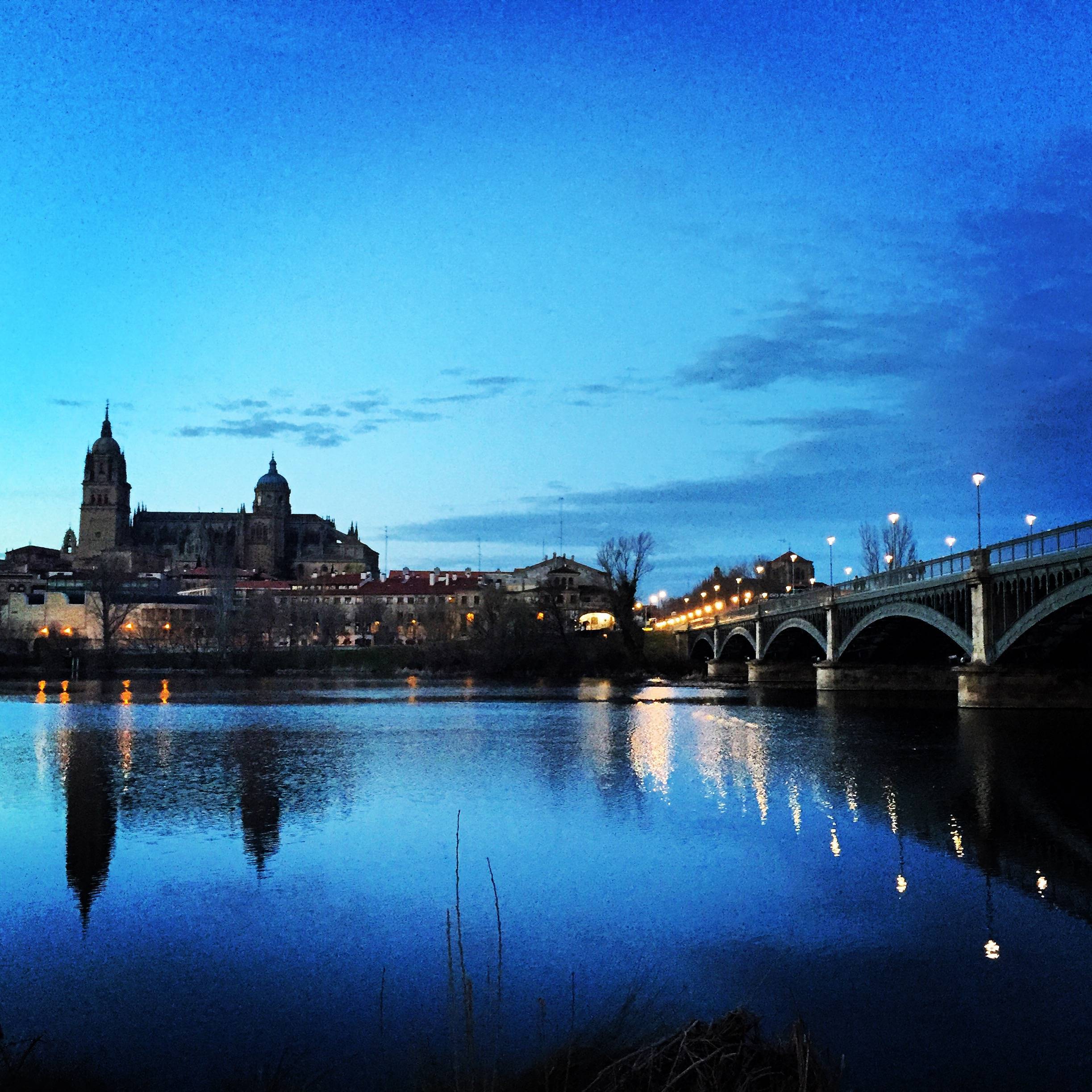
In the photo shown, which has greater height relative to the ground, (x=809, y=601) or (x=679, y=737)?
(x=809, y=601)

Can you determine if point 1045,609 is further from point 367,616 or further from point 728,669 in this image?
point 367,616

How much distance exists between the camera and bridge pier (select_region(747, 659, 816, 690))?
90.8m

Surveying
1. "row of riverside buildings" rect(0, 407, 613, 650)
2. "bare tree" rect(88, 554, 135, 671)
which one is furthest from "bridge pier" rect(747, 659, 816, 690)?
"bare tree" rect(88, 554, 135, 671)

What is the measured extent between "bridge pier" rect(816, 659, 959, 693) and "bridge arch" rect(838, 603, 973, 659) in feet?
4.63

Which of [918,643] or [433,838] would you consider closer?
[433,838]

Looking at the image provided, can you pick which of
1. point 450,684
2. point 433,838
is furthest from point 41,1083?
point 450,684

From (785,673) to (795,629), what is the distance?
Result: 6957 mm

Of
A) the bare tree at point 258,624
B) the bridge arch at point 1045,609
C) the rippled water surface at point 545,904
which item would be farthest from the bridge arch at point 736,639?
the rippled water surface at point 545,904

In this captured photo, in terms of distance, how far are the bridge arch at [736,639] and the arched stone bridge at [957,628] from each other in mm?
3755

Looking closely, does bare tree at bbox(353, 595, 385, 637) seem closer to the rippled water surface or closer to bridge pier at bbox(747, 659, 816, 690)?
bridge pier at bbox(747, 659, 816, 690)

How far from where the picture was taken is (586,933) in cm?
1251

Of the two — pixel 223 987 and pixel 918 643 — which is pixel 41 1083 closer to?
pixel 223 987

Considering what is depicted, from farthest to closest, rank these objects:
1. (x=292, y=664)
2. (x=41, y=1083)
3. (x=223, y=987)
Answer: (x=292, y=664) → (x=223, y=987) → (x=41, y=1083)

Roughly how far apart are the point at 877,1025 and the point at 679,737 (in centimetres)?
2985
